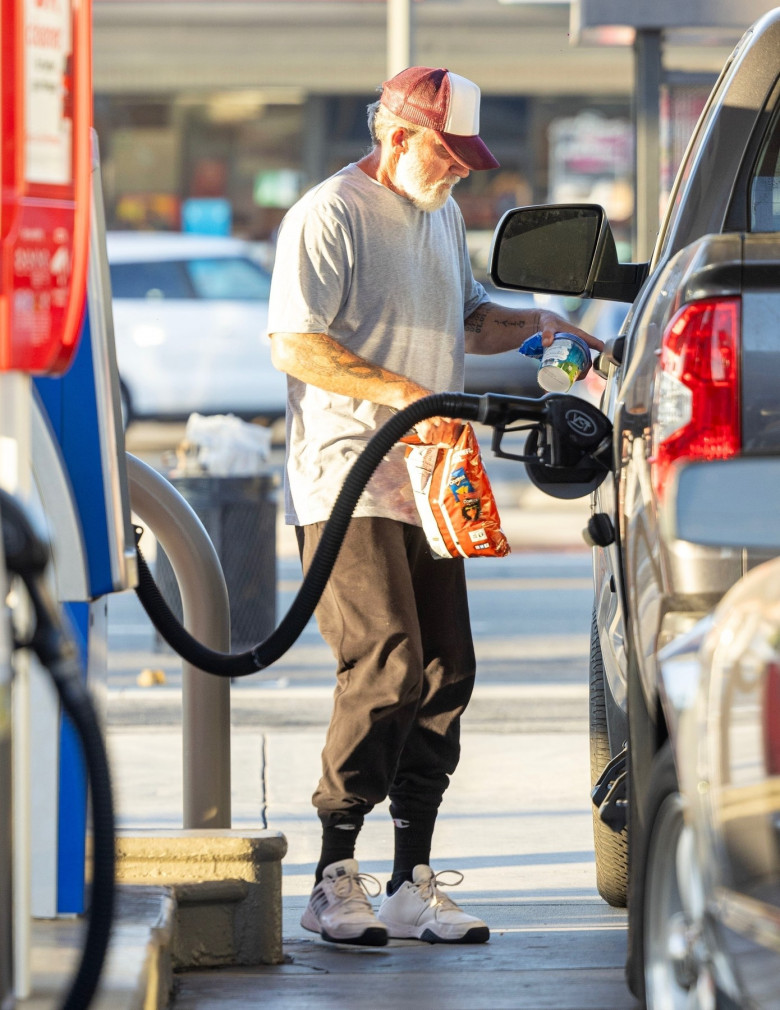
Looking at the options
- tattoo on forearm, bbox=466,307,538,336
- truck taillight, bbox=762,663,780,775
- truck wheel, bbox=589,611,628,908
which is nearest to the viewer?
truck taillight, bbox=762,663,780,775

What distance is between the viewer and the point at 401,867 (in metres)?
4.48

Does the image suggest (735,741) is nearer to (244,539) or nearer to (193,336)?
(244,539)

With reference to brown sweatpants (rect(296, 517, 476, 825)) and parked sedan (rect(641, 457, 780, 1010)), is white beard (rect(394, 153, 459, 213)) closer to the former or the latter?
brown sweatpants (rect(296, 517, 476, 825))

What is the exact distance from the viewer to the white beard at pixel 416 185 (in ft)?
14.4

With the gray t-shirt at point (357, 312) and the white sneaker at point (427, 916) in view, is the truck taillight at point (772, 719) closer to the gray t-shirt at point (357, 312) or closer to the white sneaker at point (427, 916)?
the gray t-shirt at point (357, 312)

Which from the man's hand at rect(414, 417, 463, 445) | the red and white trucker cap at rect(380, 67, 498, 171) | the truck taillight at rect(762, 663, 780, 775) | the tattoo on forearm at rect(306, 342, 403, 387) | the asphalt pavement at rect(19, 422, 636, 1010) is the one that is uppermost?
the red and white trucker cap at rect(380, 67, 498, 171)

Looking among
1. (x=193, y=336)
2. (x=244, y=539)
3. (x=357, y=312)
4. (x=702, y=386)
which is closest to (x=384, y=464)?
(x=357, y=312)

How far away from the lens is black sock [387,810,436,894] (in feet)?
14.6

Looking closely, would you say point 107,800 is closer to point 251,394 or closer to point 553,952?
point 553,952

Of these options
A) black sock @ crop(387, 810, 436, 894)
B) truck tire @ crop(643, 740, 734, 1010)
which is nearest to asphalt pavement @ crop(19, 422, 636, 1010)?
black sock @ crop(387, 810, 436, 894)

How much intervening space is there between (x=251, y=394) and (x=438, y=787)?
44.4ft

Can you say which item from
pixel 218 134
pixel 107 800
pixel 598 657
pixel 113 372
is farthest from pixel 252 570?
pixel 218 134

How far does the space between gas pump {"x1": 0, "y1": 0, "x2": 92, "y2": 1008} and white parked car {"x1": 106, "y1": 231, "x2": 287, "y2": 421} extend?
14.7 meters

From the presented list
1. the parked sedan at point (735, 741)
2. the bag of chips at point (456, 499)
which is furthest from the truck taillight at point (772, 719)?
the bag of chips at point (456, 499)
